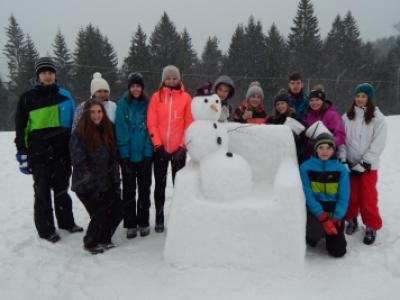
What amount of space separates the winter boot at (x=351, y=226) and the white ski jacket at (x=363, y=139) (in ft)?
2.16

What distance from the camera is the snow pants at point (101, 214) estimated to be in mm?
3107

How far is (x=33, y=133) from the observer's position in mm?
3260

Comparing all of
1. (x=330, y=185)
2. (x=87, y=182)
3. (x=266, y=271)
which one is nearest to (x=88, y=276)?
(x=87, y=182)

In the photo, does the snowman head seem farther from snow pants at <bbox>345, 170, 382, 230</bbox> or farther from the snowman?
snow pants at <bbox>345, 170, 382, 230</bbox>

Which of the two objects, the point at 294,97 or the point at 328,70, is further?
the point at 328,70

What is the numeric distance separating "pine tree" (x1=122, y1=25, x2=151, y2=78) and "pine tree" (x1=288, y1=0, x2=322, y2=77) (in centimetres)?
1050

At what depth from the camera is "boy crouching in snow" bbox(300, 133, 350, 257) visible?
2943 mm

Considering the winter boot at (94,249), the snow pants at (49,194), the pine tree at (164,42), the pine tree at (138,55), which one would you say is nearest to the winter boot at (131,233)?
the winter boot at (94,249)

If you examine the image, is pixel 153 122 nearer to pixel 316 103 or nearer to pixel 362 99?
pixel 316 103

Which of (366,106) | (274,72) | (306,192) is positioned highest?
(274,72)

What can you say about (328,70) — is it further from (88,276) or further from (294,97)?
(88,276)

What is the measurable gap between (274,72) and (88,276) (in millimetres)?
21292

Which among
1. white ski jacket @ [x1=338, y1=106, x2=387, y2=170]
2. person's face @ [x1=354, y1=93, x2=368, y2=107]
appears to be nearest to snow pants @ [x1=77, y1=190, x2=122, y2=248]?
white ski jacket @ [x1=338, y1=106, x2=387, y2=170]

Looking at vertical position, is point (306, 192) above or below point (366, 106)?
below
